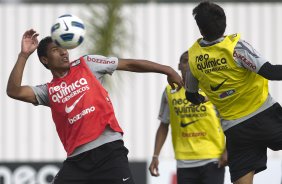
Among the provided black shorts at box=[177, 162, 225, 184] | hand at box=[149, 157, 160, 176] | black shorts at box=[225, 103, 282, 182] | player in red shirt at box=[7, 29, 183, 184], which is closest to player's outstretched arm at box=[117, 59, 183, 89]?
player in red shirt at box=[7, 29, 183, 184]

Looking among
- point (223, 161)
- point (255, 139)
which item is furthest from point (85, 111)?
point (223, 161)

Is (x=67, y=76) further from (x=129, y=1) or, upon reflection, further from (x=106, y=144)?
(x=129, y=1)

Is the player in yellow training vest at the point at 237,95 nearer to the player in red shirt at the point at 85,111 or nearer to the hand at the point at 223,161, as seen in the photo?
the player in red shirt at the point at 85,111

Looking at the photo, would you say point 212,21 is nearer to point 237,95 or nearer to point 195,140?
point 237,95

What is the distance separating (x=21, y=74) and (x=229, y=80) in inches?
72.6

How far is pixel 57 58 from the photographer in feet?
24.4

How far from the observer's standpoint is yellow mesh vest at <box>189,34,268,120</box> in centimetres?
712

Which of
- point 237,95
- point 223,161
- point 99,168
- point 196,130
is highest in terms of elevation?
point 237,95

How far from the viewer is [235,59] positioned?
705 centimetres

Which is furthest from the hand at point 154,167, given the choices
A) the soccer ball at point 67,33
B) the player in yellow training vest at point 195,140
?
the soccer ball at point 67,33

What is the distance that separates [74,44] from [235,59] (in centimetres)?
143

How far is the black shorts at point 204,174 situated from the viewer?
911 cm

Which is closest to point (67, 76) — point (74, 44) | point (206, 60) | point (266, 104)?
point (74, 44)

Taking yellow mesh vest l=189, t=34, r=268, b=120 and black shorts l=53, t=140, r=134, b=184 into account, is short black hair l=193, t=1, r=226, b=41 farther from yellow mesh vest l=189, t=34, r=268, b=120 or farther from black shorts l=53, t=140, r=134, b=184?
black shorts l=53, t=140, r=134, b=184
